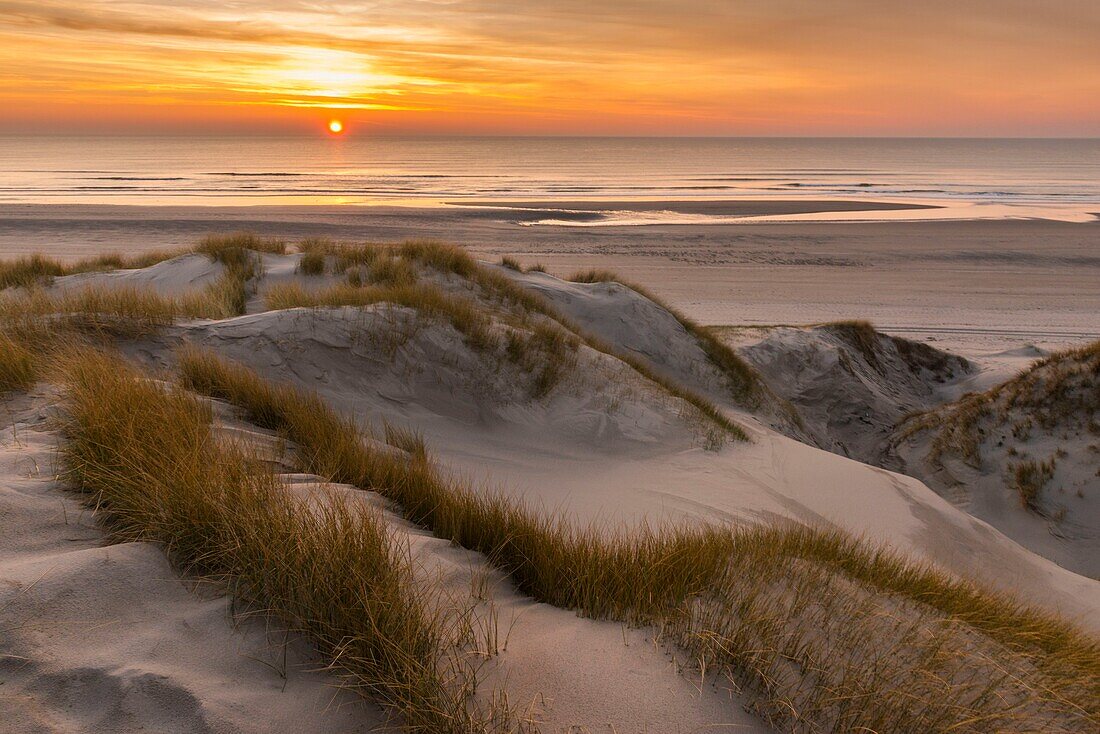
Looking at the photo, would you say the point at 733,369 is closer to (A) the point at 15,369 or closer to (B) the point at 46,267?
(A) the point at 15,369

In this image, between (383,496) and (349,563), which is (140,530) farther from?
(383,496)

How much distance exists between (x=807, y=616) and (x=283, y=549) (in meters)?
2.00

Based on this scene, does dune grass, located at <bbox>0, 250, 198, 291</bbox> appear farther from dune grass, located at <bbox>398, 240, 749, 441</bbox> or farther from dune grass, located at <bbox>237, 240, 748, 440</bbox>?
dune grass, located at <bbox>398, 240, 749, 441</bbox>

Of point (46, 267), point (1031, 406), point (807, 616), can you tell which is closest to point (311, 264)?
point (46, 267)

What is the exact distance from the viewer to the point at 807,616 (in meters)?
2.58

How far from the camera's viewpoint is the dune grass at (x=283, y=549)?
2025 millimetres

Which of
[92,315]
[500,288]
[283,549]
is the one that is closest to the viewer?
[283,549]

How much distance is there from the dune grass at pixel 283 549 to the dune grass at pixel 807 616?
1.91 feet

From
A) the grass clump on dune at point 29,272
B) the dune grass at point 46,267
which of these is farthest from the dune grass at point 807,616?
the dune grass at point 46,267

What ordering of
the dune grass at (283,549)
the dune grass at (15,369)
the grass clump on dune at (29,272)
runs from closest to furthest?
the dune grass at (283,549)
the dune grass at (15,369)
the grass clump on dune at (29,272)

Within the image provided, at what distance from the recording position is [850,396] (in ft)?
37.4

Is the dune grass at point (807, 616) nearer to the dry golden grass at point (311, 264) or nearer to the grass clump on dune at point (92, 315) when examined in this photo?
the grass clump on dune at point (92, 315)

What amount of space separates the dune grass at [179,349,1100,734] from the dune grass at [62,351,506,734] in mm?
A: 583

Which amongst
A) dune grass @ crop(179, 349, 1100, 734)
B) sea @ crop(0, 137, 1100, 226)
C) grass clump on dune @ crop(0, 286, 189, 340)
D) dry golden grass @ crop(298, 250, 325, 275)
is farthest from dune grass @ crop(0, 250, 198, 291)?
sea @ crop(0, 137, 1100, 226)
